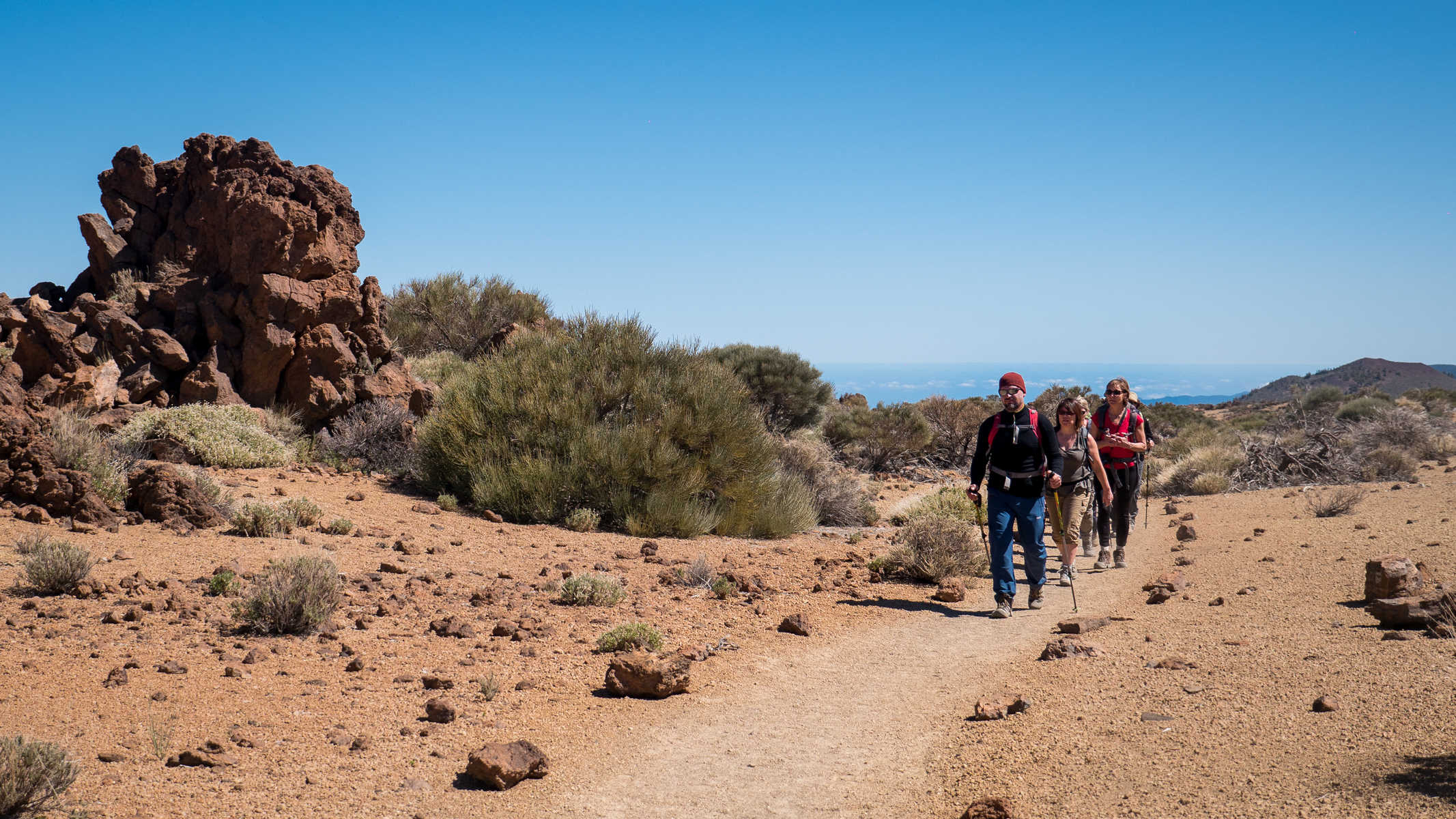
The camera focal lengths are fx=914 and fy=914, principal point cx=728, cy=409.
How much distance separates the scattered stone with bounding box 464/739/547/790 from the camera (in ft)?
14.8

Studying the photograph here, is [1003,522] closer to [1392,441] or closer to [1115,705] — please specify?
[1115,705]

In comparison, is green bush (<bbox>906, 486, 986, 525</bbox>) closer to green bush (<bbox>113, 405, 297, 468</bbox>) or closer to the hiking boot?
the hiking boot

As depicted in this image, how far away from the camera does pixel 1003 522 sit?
808cm

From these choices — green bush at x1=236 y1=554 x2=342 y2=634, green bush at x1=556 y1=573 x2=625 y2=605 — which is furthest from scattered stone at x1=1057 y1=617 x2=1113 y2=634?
green bush at x1=236 y1=554 x2=342 y2=634

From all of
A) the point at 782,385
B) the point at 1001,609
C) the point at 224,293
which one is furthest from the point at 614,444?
the point at 782,385

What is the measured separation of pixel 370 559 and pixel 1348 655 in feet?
26.7

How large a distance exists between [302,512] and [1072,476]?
8.41m

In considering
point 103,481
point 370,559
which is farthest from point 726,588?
point 103,481

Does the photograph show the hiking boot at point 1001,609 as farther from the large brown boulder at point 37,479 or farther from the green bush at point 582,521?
the large brown boulder at point 37,479

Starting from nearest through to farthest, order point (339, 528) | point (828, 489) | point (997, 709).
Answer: point (997, 709) < point (339, 528) < point (828, 489)

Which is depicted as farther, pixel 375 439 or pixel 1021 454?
pixel 375 439

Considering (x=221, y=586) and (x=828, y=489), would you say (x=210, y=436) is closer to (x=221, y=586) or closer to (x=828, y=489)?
(x=221, y=586)

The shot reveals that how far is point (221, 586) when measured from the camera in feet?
23.6

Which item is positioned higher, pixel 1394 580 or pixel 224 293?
pixel 224 293
